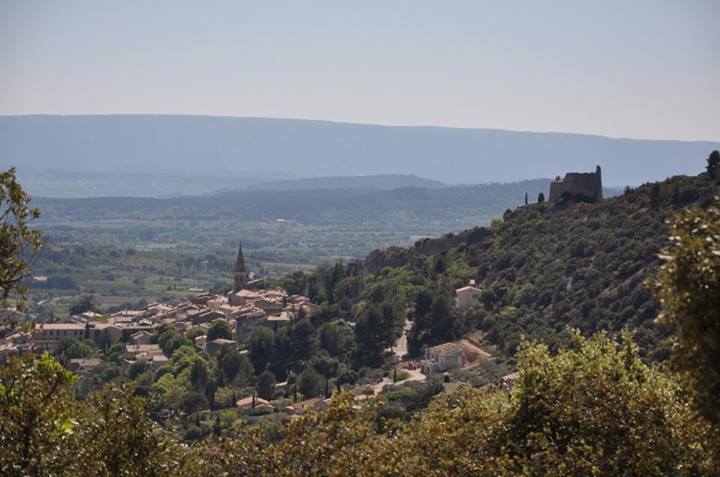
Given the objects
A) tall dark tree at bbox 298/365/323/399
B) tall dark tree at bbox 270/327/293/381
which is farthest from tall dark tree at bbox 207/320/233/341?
tall dark tree at bbox 298/365/323/399

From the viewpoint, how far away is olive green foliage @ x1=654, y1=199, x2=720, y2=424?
8.82m

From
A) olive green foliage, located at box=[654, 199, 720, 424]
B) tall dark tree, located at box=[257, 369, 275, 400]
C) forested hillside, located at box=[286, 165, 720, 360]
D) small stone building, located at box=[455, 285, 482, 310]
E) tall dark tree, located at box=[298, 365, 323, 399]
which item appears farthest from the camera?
small stone building, located at box=[455, 285, 482, 310]

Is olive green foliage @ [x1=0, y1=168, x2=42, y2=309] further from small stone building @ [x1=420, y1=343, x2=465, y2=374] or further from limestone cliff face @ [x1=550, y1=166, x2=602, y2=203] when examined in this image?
limestone cliff face @ [x1=550, y1=166, x2=602, y2=203]

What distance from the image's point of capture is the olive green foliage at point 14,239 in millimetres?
11438

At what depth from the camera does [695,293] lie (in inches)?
349

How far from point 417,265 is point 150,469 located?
49.8 metres

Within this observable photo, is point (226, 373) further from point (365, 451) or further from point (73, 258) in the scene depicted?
point (73, 258)

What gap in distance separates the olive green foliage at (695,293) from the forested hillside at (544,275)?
918 inches

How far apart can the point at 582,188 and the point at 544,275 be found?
11.9m

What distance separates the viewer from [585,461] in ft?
43.9

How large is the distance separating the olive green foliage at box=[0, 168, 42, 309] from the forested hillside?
23.5m

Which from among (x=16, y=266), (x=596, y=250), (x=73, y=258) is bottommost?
(x=73, y=258)

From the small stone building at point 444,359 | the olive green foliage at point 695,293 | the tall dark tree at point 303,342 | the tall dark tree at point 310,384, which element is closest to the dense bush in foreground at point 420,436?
the olive green foliage at point 695,293

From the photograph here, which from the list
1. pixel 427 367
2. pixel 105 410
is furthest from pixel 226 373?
pixel 105 410
